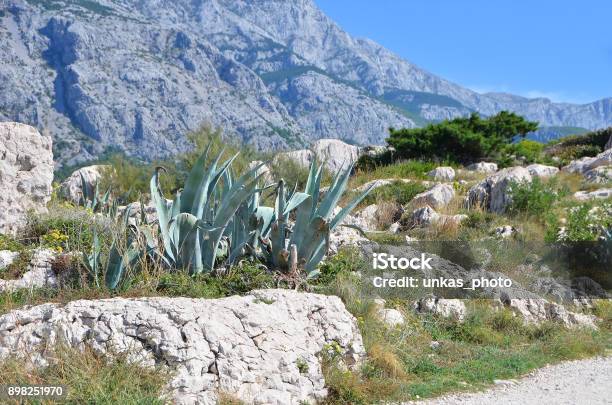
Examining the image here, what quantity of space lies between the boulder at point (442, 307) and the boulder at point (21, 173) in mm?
5757

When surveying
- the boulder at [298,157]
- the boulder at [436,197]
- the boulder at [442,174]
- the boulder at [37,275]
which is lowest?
the boulder at [37,275]

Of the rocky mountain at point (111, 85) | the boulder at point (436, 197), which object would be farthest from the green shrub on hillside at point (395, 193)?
the rocky mountain at point (111, 85)

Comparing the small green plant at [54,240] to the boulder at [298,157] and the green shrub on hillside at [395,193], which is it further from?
the boulder at [298,157]

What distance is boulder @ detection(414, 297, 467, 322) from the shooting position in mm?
8008

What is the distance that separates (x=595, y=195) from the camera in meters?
14.5

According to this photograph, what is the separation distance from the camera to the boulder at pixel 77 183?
1555 cm

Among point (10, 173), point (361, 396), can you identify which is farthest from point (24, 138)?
point (361, 396)

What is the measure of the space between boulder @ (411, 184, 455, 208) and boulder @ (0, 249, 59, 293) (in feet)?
28.3

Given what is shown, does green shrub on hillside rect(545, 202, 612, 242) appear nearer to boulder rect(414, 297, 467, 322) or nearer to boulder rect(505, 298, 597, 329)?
boulder rect(505, 298, 597, 329)

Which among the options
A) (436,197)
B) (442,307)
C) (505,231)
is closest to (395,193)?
(436,197)

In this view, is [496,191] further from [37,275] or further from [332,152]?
[37,275]

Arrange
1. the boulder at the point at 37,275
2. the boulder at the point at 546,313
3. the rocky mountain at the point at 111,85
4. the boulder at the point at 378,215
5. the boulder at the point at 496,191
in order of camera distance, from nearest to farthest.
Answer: the boulder at the point at 37,275
the boulder at the point at 546,313
the boulder at the point at 378,215
the boulder at the point at 496,191
the rocky mountain at the point at 111,85

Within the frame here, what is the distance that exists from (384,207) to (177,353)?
333 inches

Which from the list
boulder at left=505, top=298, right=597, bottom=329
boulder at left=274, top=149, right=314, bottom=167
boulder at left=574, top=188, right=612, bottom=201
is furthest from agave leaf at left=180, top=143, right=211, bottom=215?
boulder at left=574, top=188, right=612, bottom=201
